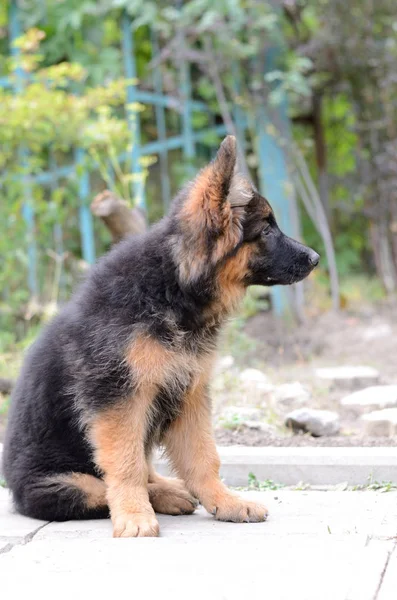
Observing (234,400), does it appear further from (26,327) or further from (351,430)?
(26,327)

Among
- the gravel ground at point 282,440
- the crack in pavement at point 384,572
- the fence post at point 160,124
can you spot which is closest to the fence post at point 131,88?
the fence post at point 160,124

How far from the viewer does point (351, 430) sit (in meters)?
6.45

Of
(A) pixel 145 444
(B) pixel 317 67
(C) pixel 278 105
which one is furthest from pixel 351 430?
(B) pixel 317 67

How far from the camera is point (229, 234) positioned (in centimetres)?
429

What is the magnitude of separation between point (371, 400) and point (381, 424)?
837 mm

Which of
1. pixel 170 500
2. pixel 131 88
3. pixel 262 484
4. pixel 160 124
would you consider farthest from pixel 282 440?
pixel 160 124

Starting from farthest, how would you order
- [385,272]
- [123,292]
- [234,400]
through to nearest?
[385,272] < [234,400] < [123,292]

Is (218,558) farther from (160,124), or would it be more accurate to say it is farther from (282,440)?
(160,124)

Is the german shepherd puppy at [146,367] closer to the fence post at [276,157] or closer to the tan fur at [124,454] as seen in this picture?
the tan fur at [124,454]

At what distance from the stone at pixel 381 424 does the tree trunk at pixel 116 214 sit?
2865 mm

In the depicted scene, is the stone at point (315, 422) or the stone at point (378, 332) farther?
the stone at point (378, 332)

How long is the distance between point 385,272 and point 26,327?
585 cm

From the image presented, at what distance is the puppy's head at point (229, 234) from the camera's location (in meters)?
4.23

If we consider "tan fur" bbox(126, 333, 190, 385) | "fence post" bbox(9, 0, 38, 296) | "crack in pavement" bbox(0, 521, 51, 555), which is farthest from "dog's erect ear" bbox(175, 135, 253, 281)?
"fence post" bbox(9, 0, 38, 296)
